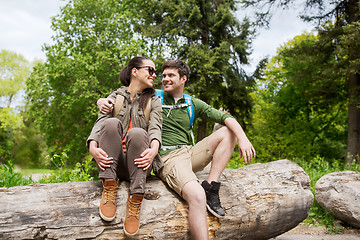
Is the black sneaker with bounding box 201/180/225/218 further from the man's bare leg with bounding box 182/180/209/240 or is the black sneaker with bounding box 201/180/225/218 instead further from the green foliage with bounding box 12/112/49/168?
the green foliage with bounding box 12/112/49/168

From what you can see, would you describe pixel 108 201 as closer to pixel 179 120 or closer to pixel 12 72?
pixel 179 120

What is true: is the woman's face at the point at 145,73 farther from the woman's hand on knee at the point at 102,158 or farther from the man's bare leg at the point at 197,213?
the man's bare leg at the point at 197,213

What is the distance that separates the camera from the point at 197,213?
2.58m

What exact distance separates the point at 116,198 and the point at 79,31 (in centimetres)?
1413

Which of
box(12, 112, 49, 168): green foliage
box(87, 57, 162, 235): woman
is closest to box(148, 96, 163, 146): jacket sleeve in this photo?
box(87, 57, 162, 235): woman

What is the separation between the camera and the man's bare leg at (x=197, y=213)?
2.56 metres

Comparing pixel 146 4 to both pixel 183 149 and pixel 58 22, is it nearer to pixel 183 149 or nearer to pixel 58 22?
pixel 58 22

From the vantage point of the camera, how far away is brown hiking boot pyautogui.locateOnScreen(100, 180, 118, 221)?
2441 millimetres

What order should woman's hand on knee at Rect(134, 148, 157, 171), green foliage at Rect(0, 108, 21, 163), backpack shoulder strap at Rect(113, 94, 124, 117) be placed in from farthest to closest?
green foliage at Rect(0, 108, 21, 163) < backpack shoulder strap at Rect(113, 94, 124, 117) < woman's hand on knee at Rect(134, 148, 157, 171)

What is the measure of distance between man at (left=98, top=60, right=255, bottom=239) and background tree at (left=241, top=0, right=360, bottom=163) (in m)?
7.27

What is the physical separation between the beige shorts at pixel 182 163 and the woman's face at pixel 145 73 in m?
0.76

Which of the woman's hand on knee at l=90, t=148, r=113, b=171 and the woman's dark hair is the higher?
the woman's dark hair

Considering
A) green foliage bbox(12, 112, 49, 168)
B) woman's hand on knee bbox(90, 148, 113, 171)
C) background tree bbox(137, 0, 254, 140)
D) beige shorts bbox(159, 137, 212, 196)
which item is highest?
background tree bbox(137, 0, 254, 140)

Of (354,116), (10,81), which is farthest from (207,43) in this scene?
(10,81)
